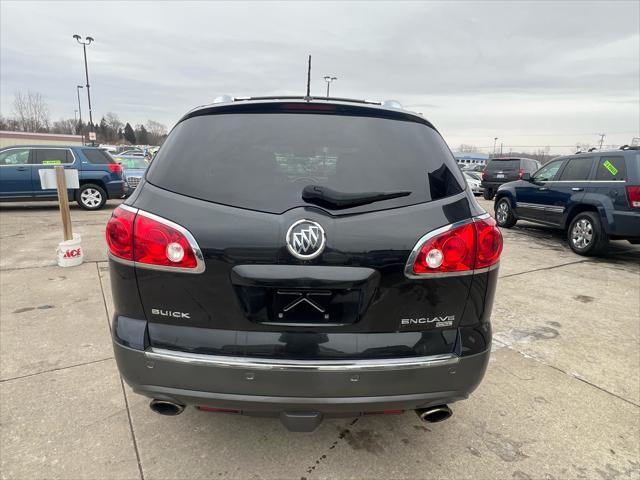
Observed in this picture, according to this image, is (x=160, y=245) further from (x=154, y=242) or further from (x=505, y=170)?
(x=505, y=170)

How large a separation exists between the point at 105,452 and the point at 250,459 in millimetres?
798

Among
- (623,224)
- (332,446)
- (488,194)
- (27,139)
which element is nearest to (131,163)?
(623,224)

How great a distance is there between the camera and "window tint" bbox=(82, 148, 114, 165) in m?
11.5

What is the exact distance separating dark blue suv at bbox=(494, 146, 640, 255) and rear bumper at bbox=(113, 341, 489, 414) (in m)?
6.50

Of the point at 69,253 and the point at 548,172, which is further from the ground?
the point at 548,172

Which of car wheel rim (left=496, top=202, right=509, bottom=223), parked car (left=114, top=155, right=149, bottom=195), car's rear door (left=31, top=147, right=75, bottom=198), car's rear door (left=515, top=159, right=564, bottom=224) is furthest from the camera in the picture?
parked car (left=114, top=155, right=149, bottom=195)

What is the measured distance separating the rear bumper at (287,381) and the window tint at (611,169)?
21.9 ft

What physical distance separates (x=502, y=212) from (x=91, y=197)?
1164 cm

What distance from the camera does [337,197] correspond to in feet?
5.59

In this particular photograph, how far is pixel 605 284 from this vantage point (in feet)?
18.3

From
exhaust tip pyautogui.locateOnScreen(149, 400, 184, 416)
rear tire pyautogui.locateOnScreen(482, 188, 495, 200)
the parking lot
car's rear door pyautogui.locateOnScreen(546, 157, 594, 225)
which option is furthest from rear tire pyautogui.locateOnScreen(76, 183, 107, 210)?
rear tire pyautogui.locateOnScreen(482, 188, 495, 200)

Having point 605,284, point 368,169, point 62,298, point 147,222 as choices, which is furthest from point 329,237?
point 605,284

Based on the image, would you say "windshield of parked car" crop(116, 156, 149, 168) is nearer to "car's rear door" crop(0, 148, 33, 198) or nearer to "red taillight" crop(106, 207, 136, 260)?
"car's rear door" crop(0, 148, 33, 198)

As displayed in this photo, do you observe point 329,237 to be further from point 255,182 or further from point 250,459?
point 250,459
